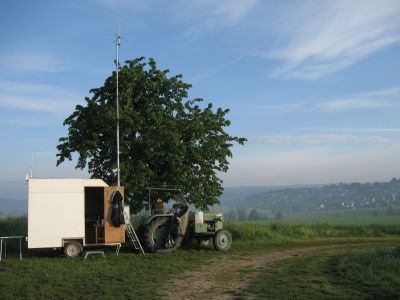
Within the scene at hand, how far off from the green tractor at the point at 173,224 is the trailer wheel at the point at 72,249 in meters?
2.26

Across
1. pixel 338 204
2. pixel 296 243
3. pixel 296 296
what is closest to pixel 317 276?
pixel 296 296

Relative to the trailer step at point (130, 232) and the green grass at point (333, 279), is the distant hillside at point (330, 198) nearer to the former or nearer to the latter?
the trailer step at point (130, 232)

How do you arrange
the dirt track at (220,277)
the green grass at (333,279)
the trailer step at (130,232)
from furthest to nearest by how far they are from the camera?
the trailer step at (130,232)
the dirt track at (220,277)
the green grass at (333,279)

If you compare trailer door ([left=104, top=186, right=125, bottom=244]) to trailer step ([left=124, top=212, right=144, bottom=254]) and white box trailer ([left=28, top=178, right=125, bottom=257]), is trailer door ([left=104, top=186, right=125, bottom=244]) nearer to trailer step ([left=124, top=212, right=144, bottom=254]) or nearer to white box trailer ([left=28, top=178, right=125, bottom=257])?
white box trailer ([left=28, top=178, right=125, bottom=257])

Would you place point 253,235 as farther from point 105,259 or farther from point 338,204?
point 338,204

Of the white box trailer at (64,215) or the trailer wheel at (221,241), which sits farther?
the trailer wheel at (221,241)

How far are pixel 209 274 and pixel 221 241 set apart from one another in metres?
5.40

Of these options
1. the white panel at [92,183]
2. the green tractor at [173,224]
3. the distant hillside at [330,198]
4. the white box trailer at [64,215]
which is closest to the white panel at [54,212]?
the white box trailer at [64,215]

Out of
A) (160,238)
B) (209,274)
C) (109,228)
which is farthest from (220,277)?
(109,228)

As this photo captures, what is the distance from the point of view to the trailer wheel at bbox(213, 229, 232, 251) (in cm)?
1825

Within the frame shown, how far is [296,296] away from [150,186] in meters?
11.2

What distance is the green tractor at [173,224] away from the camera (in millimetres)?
17484

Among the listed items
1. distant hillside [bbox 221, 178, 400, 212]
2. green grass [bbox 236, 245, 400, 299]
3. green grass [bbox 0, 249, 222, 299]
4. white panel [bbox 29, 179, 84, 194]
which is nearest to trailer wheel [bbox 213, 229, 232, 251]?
green grass [bbox 0, 249, 222, 299]

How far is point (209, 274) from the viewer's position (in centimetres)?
1298
